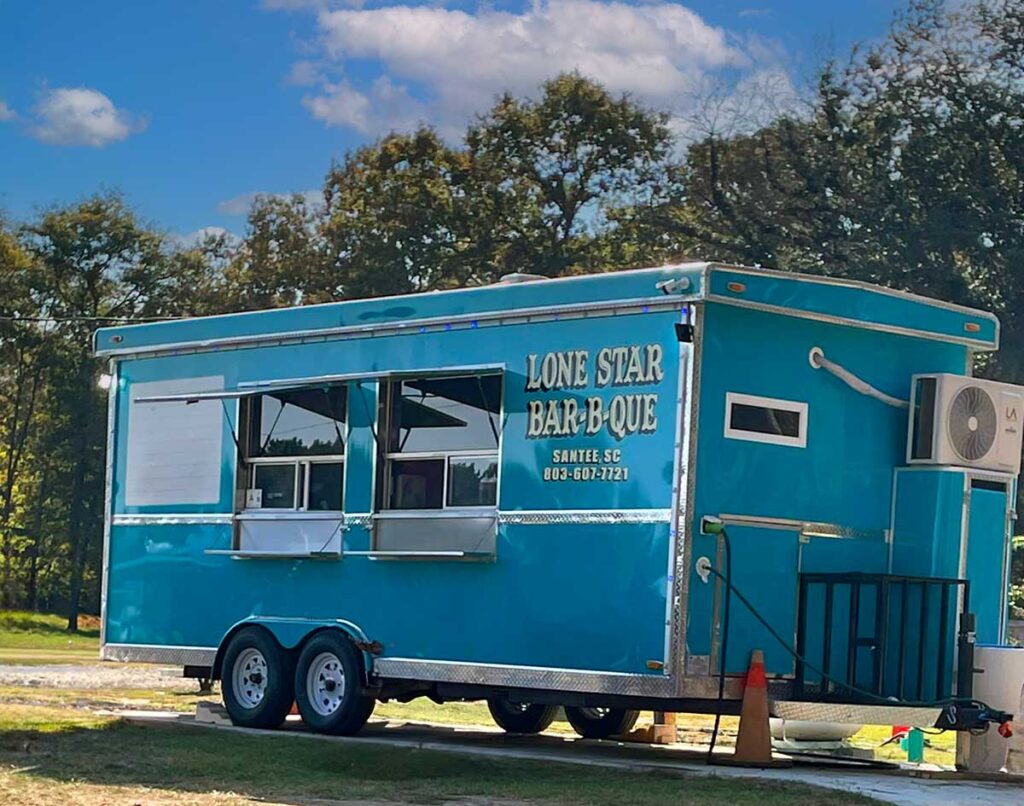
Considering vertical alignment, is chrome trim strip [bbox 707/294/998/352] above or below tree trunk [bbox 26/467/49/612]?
above

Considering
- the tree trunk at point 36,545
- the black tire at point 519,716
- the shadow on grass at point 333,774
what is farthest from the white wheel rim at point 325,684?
the tree trunk at point 36,545

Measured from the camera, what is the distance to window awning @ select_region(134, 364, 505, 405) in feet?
45.7

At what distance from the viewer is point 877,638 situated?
42.1 ft

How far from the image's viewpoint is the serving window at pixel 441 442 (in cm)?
1384

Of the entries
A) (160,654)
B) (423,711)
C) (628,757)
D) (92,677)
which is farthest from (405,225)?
(628,757)

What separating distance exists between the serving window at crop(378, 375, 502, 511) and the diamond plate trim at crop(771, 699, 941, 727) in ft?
9.16

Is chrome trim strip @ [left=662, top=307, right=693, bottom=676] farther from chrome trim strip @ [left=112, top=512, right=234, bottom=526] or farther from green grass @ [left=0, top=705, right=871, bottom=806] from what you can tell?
chrome trim strip @ [left=112, top=512, right=234, bottom=526]

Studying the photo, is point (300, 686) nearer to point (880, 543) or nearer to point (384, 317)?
point (384, 317)

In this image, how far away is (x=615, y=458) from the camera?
42.1 feet

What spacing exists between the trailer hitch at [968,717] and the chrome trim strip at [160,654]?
245 inches

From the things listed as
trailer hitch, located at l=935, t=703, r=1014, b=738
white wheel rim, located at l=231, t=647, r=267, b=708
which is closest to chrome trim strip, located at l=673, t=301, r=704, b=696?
trailer hitch, located at l=935, t=703, r=1014, b=738

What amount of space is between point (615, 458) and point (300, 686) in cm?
358

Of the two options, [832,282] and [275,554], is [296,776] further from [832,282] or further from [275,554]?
[832,282]

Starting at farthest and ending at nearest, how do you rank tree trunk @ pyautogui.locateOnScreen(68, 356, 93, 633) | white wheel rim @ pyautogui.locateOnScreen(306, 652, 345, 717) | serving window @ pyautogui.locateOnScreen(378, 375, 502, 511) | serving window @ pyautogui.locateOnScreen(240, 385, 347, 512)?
1. tree trunk @ pyautogui.locateOnScreen(68, 356, 93, 633)
2. serving window @ pyautogui.locateOnScreen(240, 385, 347, 512)
3. white wheel rim @ pyautogui.locateOnScreen(306, 652, 345, 717)
4. serving window @ pyautogui.locateOnScreen(378, 375, 502, 511)
